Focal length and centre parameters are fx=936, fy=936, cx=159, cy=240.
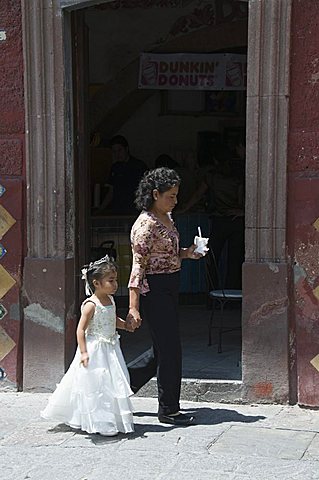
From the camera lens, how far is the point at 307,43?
6680mm

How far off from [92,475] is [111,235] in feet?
16.3

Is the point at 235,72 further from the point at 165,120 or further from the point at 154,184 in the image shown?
the point at 154,184

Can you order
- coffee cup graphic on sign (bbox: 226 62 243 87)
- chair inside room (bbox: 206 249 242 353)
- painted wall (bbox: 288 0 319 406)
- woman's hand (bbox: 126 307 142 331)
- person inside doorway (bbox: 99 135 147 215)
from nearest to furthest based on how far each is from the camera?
1. woman's hand (bbox: 126 307 142 331)
2. painted wall (bbox: 288 0 319 406)
3. chair inside room (bbox: 206 249 242 353)
4. coffee cup graphic on sign (bbox: 226 62 243 87)
5. person inside doorway (bbox: 99 135 147 215)

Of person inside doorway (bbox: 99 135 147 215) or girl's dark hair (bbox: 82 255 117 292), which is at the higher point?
person inside doorway (bbox: 99 135 147 215)

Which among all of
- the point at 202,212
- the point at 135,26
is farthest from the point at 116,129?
the point at 202,212

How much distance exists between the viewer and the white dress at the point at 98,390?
6.18 m

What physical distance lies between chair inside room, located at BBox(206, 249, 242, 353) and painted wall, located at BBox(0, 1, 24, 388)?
1851mm

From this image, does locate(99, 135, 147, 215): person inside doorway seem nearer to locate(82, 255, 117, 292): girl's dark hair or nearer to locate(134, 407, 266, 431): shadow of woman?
locate(134, 407, 266, 431): shadow of woman

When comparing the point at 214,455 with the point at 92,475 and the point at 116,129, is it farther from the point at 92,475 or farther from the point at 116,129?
the point at 116,129

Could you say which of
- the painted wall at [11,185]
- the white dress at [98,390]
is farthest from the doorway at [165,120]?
the white dress at [98,390]

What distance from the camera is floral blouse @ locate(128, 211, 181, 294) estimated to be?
622cm

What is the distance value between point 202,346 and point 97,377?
2.48m

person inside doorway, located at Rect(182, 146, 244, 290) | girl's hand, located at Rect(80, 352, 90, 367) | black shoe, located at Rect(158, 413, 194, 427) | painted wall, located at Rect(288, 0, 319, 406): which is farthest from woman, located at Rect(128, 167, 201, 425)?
person inside doorway, located at Rect(182, 146, 244, 290)

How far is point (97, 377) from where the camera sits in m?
6.19
